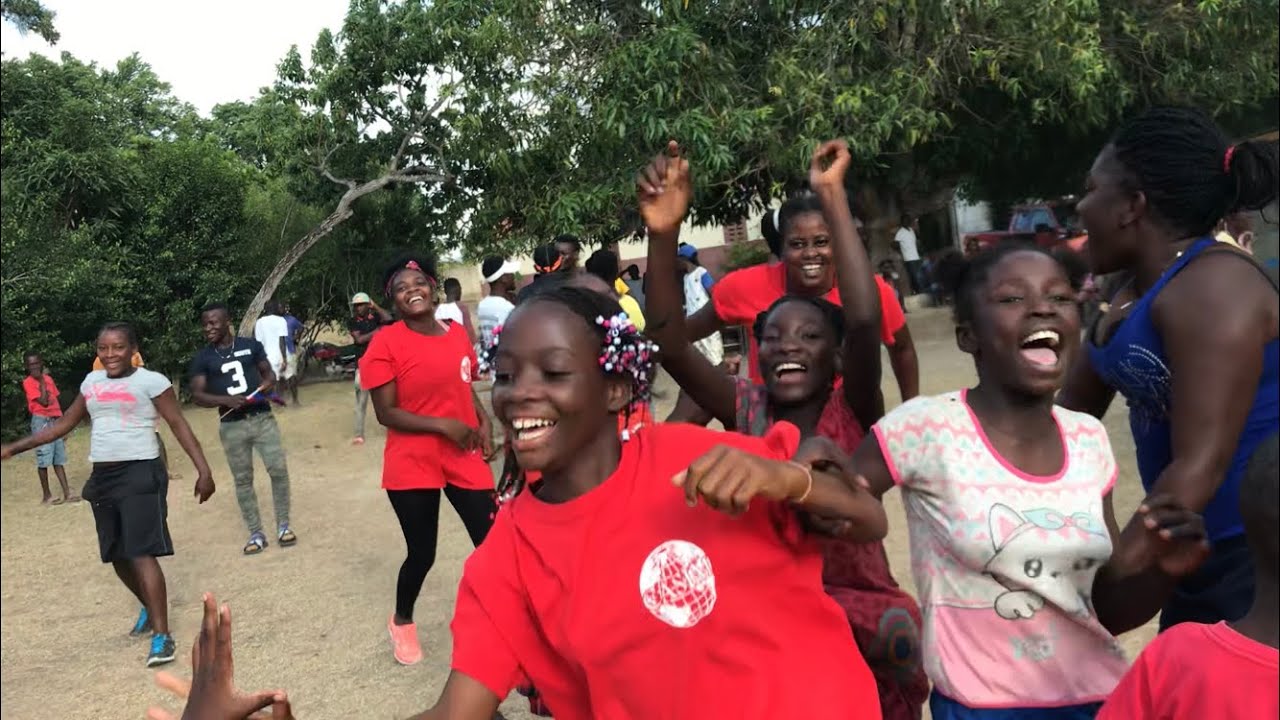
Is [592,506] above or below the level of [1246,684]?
above

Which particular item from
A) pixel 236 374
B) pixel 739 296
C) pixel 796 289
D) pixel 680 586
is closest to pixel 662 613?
pixel 680 586

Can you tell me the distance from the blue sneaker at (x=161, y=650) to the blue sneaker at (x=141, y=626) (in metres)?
0.07

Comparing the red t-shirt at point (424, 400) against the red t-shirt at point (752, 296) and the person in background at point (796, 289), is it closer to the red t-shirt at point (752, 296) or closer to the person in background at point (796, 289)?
the person in background at point (796, 289)

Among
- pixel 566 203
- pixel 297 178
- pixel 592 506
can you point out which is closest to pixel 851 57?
pixel 566 203

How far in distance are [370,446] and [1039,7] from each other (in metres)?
6.66

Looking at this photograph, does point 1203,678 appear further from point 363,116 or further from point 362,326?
point 362,326

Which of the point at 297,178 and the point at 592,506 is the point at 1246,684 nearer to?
the point at 592,506

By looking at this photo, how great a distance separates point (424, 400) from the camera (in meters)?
4.50

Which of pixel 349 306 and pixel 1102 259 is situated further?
pixel 349 306

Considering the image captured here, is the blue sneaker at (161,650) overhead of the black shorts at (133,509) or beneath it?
beneath

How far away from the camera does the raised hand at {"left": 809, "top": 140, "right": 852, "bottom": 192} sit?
2.59 metres

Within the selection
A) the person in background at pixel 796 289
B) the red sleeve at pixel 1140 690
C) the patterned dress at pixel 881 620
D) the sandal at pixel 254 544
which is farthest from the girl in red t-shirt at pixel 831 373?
the sandal at pixel 254 544

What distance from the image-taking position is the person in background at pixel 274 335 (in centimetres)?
261

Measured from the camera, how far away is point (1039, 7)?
873 cm
